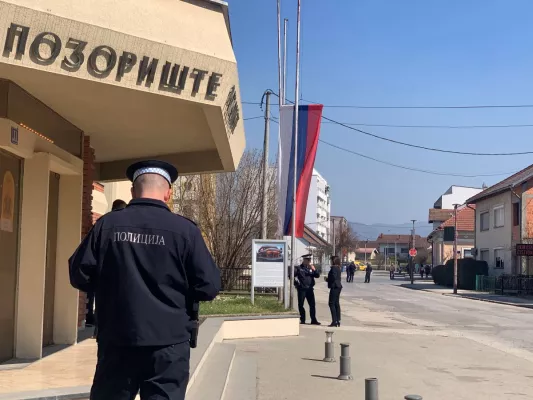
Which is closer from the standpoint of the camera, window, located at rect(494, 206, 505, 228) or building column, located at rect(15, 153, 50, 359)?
building column, located at rect(15, 153, 50, 359)

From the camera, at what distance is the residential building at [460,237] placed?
57656mm


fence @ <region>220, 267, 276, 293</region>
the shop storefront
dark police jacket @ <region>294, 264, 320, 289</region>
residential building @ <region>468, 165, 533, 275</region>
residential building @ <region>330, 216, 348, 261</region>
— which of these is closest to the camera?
the shop storefront

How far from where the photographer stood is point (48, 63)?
545 centimetres

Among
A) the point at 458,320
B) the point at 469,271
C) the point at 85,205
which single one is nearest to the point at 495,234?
the point at 469,271

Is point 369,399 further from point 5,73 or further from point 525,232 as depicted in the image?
point 525,232

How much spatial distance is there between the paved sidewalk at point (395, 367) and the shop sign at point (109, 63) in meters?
3.91

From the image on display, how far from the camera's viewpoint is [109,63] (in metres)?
5.77

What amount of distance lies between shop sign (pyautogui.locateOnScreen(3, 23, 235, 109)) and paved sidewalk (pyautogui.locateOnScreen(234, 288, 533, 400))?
3908 mm

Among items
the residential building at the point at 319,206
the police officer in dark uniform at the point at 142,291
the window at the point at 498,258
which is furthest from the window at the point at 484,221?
the residential building at the point at 319,206

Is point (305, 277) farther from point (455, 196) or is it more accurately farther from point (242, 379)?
point (455, 196)

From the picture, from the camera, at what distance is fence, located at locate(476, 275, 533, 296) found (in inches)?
1307

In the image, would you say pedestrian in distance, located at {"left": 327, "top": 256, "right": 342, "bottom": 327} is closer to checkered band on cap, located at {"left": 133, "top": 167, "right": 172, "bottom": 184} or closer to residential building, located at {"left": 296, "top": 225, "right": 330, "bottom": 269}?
checkered band on cap, located at {"left": 133, "top": 167, "right": 172, "bottom": 184}

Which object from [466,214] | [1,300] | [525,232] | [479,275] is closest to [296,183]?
[1,300]

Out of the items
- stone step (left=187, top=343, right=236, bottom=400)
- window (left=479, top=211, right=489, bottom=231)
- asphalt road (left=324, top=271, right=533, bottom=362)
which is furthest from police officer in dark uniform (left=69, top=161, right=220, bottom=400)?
window (left=479, top=211, right=489, bottom=231)
